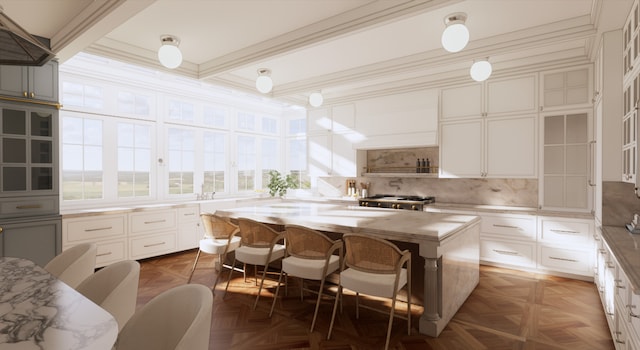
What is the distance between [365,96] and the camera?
235 inches

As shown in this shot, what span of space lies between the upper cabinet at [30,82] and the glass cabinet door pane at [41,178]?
766mm

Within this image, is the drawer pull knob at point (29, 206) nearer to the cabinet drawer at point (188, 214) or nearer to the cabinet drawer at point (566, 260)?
the cabinet drawer at point (188, 214)

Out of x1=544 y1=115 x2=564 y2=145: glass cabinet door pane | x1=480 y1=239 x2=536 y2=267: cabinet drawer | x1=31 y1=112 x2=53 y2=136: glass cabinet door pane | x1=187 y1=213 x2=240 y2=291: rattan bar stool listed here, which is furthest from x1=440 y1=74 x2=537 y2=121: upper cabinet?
x1=31 y1=112 x2=53 y2=136: glass cabinet door pane

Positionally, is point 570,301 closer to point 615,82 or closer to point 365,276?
point 615,82

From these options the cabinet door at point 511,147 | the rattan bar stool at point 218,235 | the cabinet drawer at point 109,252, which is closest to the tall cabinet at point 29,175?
the cabinet drawer at point 109,252

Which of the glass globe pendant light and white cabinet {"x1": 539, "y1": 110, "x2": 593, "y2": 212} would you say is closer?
the glass globe pendant light

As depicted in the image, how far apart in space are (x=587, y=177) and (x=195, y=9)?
16.4ft

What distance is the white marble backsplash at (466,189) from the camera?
191 inches

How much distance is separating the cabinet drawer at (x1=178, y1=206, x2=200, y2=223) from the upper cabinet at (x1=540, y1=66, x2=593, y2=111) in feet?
17.7

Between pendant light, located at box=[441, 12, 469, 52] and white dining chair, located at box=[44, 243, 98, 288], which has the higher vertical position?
pendant light, located at box=[441, 12, 469, 52]

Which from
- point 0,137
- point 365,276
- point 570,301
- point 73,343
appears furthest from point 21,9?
point 570,301

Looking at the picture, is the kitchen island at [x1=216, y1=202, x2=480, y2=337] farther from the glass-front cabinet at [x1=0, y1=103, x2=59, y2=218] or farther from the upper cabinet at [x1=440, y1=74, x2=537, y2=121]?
the glass-front cabinet at [x1=0, y1=103, x2=59, y2=218]

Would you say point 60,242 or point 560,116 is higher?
point 560,116

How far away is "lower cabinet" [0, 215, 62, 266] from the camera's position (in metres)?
3.27
